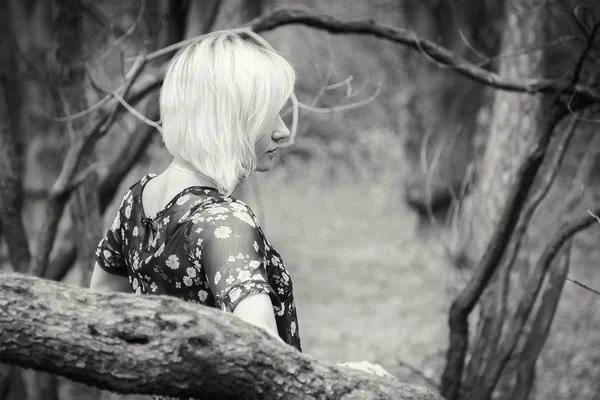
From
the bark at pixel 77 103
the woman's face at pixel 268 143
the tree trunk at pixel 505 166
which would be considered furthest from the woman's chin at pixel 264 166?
the bark at pixel 77 103

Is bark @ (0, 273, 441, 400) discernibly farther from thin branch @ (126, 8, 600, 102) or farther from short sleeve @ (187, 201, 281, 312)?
thin branch @ (126, 8, 600, 102)

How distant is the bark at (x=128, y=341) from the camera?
4.88 feet

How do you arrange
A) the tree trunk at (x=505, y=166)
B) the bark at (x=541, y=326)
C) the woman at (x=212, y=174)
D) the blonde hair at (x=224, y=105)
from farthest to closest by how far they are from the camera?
the bark at (x=541, y=326) → the tree trunk at (x=505, y=166) → the blonde hair at (x=224, y=105) → the woman at (x=212, y=174)

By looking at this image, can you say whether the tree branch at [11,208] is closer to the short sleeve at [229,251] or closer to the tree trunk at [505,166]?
the tree trunk at [505,166]

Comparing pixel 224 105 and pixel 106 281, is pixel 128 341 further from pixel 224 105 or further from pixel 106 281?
pixel 106 281

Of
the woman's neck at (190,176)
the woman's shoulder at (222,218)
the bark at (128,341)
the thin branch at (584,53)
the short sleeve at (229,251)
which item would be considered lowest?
the bark at (128,341)

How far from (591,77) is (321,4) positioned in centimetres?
1284

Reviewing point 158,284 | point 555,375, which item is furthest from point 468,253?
point 158,284

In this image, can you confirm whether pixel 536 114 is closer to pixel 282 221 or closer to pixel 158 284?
pixel 158 284

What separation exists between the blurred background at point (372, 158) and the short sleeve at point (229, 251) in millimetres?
1465

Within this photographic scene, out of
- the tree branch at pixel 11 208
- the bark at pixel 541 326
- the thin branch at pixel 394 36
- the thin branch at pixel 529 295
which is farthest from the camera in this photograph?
the tree branch at pixel 11 208

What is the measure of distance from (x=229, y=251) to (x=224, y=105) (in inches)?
14.4

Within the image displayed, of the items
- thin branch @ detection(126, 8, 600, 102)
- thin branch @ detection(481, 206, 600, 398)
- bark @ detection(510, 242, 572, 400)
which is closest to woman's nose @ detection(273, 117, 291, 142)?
thin branch @ detection(126, 8, 600, 102)

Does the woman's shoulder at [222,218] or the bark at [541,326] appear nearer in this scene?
the woman's shoulder at [222,218]
